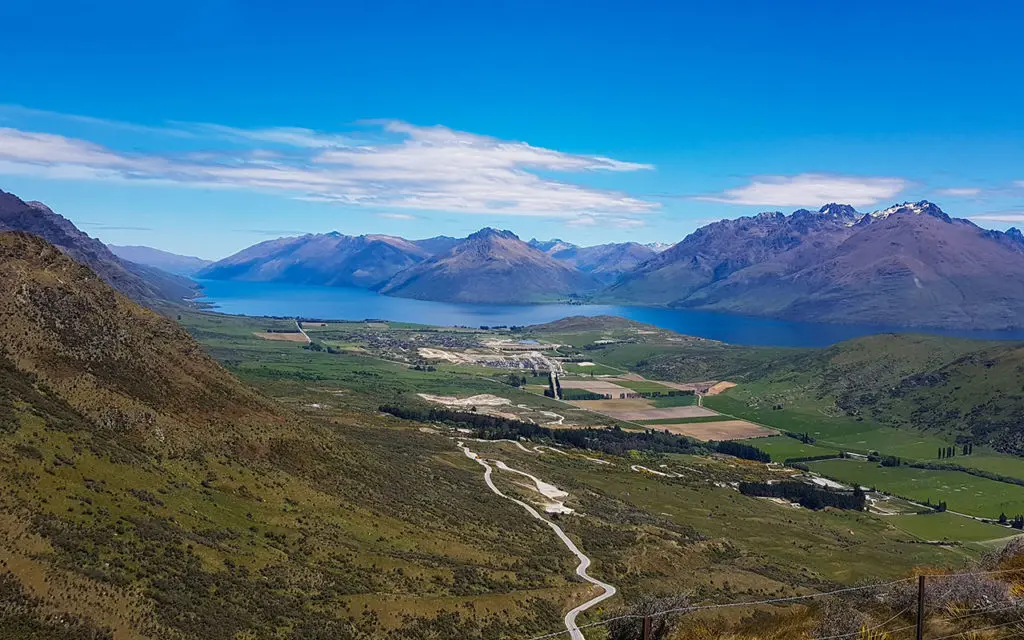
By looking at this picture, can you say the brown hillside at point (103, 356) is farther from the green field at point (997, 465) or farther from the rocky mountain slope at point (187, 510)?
the green field at point (997, 465)

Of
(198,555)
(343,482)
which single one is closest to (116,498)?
(198,555)

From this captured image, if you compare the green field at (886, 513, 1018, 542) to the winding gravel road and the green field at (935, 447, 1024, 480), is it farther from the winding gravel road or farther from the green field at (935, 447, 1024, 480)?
the winding gravel road

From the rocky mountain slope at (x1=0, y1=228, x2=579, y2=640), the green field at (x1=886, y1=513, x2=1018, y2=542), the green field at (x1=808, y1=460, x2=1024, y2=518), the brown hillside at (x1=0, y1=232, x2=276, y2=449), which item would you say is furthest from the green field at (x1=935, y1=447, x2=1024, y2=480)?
the brown hillside at (x1=0, y1=232, x2=276, y2=449)

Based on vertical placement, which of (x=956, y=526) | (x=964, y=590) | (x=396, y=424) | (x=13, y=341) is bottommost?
(x=956, y=526)

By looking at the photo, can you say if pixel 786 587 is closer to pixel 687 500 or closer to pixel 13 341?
pixel 687 500

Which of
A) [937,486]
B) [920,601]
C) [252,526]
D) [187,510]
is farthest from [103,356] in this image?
[937,486]

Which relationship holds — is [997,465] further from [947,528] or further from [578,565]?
[578,565]
